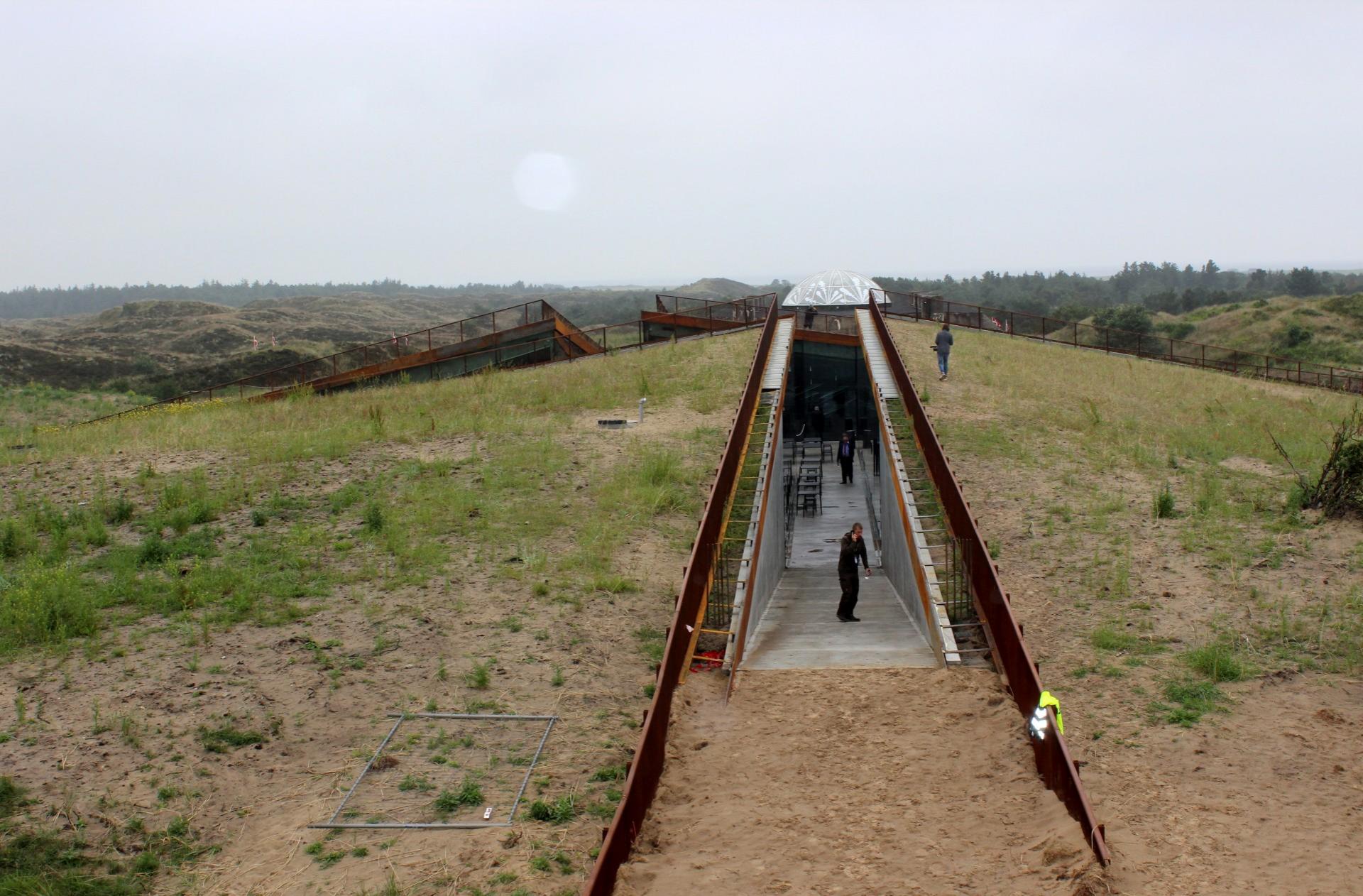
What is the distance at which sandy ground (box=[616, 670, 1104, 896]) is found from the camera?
6277 millimetres

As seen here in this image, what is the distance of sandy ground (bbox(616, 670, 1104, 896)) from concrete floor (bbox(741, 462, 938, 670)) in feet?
2.51

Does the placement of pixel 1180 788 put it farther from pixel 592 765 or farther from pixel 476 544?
pixel 476 544

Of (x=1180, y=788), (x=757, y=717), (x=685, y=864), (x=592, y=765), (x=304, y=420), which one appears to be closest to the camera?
(x=685, y=864)

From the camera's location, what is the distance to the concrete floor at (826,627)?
419 inches

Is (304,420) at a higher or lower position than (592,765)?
higher

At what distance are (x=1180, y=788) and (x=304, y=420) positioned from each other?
1894cm

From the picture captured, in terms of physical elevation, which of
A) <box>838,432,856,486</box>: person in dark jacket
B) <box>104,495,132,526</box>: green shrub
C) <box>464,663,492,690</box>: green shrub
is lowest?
<box>838,432,856,486</box>: person in dark jacket

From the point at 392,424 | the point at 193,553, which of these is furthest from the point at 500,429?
the point at 193,553

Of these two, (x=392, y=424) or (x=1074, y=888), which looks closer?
(x=1074, y=888)

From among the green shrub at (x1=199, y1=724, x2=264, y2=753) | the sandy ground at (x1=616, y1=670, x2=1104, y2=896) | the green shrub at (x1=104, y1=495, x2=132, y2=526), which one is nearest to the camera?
the sandy ground at (x1=616, y1=670, x2=1104, y2=896)

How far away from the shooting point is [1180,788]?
7.32 m

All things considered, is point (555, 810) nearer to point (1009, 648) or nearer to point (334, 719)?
point (334, 719)

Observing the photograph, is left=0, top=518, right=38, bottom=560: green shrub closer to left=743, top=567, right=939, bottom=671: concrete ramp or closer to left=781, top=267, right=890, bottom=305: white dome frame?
left=743, top=567, right=939, bottom=671: concrete ramp

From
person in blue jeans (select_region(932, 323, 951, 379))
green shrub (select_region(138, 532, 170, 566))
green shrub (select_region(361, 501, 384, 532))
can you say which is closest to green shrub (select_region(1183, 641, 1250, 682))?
green shrub (select_region(361, 501, 384, 532))
